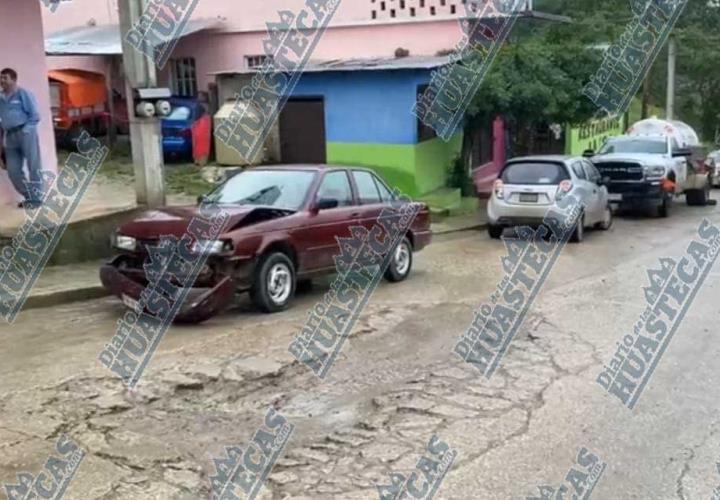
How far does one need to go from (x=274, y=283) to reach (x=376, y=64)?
11.4m

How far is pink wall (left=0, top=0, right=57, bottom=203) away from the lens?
1216cm

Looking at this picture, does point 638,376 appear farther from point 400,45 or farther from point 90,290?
point 400,45

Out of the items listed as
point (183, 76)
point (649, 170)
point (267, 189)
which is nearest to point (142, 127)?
point (267, 189)

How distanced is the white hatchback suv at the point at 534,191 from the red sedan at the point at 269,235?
14.0ft

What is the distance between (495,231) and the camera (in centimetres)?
1633

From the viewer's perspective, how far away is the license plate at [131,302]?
8.77 metres

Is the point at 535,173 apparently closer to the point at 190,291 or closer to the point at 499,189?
the point at 499,189

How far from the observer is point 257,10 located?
23.7 meters

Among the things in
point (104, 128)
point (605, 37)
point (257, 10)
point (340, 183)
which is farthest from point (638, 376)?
point (605, 37)

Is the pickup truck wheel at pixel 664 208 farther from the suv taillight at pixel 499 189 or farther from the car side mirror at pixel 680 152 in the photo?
the suv taillight at pixel 499 189

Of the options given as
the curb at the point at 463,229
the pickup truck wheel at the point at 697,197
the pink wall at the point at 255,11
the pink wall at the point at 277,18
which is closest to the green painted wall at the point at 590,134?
the pickup truck wheel at the point at 697,197

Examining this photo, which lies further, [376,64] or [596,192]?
[376,64]

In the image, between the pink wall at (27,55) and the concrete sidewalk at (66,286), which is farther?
the pink wall at (27,55)

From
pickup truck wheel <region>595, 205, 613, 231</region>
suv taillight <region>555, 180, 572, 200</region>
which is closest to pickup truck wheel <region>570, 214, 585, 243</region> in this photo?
suv taillight <region>555, 180, 572, 200</region>
